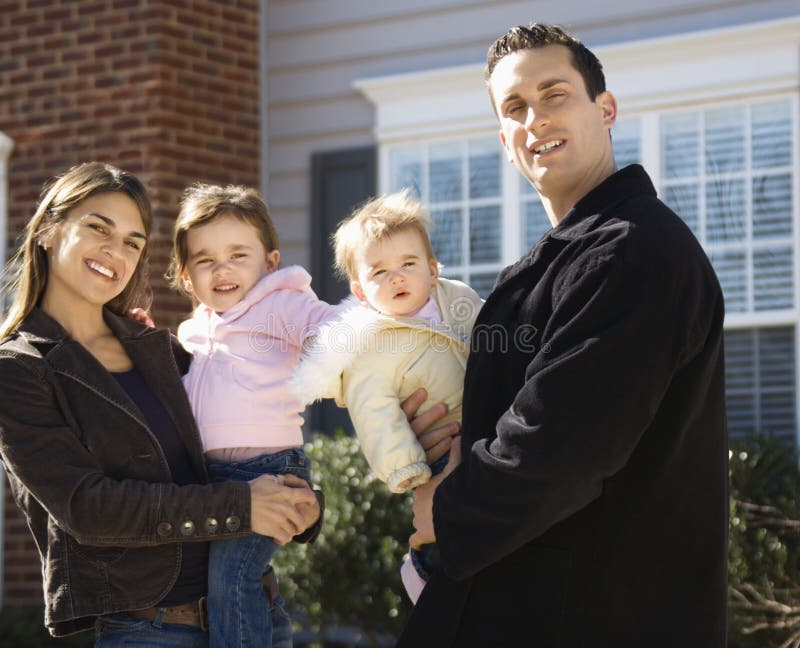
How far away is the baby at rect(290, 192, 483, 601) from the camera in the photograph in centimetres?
280

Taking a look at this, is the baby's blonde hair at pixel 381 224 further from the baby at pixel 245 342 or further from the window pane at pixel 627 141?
the window pane at pixel 627 141

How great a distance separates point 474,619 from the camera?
2266mm

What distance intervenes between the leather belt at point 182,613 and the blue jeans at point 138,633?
11 mm

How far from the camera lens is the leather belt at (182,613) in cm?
281

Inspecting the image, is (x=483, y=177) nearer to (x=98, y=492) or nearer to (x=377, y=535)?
(x=377, y=535)

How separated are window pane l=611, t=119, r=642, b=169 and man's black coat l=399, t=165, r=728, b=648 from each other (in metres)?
4.26

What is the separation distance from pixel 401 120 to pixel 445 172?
0.40 metres

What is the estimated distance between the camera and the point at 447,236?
695cm

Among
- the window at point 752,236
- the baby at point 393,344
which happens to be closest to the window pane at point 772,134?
the window at point 752,236

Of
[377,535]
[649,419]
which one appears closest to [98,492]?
[649,419]

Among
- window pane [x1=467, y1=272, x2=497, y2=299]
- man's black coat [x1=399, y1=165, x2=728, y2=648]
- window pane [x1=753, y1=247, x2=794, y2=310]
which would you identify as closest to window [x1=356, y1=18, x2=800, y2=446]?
window pane [x1=753, y1=247, x2=794, y2=310]

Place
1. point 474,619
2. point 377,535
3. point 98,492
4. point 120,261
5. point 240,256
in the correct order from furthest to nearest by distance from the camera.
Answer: point 377,535, point 240,256, point 120,261, point 98,492, point 474,619

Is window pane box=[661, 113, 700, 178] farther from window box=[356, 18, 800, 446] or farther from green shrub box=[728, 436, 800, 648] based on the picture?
green shrub box=[728, 436, 800, 648]

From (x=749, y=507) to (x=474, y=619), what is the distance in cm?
317
